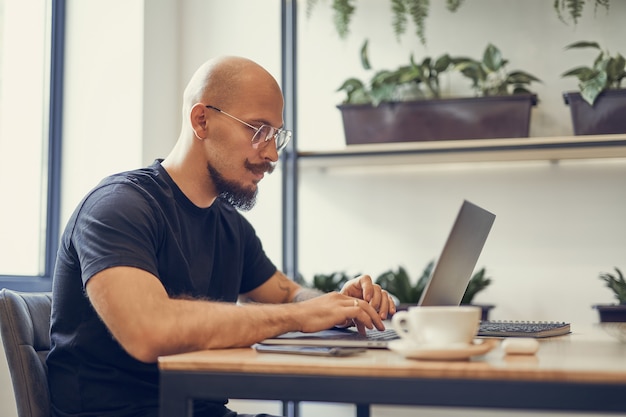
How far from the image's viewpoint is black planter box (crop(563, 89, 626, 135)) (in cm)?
262

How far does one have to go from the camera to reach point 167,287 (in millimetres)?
1569

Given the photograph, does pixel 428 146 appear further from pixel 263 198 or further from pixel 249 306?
pixel 249 306

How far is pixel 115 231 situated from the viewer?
1361 mm

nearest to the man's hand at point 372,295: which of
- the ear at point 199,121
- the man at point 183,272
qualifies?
the man at point 183,272

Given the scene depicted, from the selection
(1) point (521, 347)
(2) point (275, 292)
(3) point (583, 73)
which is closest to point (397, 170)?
(3) point (583, 73)

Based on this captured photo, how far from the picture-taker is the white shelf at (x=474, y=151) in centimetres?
266

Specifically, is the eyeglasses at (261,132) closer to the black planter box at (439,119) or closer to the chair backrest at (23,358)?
the chair backrest at (23,358)

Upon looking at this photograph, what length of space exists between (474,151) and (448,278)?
1.45 m

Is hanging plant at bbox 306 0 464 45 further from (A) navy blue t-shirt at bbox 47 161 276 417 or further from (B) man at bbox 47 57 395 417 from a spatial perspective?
(A) navy blue t-shirt at bbox 47 161 276 417

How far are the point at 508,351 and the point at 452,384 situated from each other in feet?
0.63

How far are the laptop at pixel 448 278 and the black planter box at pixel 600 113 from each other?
1.29 metres

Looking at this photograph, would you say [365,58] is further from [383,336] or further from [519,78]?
[383,336]

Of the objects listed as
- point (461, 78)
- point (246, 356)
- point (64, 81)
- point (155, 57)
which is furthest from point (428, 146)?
point (246, 356)

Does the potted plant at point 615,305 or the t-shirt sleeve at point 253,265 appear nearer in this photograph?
the t-shirt sleeve at point 253,265
